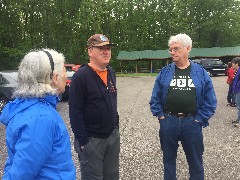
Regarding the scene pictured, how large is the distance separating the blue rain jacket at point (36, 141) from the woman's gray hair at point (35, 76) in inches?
1.8

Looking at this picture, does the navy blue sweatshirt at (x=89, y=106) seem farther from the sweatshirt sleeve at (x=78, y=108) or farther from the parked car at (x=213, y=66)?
the parked car at (x=213, y=66)

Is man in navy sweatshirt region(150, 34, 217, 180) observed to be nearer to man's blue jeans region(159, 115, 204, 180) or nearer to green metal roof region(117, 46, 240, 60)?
man's blue jeans region(159, 115, 204, 180)

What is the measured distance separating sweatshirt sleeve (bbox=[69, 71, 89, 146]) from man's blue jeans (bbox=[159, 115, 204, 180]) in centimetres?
110

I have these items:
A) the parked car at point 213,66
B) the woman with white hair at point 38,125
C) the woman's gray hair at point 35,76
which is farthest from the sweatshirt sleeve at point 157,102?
the parked car at point 213,66

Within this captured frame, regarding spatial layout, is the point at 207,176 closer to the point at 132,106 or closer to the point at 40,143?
the point at 40,143

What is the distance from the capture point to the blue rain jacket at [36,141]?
175cm

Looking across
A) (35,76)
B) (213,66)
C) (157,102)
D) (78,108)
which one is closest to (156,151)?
(157,102)

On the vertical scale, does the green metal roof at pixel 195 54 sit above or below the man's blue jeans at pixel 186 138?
above

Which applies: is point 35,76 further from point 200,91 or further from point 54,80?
point 200,91

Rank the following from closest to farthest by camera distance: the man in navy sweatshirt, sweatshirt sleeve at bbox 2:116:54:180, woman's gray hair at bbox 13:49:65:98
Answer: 1. sweatshirt sleeve at bbox 2:116:54:180
2. woman's gray hair at bbox 13:49:65:98
3. the man in navy sweatshirt

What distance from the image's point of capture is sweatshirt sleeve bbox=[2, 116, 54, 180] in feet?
5.71

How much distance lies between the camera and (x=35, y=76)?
191 centimetres

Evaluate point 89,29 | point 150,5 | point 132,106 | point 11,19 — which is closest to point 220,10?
point 150,5

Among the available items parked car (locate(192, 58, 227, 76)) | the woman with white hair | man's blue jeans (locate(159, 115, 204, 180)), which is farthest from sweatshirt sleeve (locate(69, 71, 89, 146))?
parked car (locate(192, 58, 227, 76))
